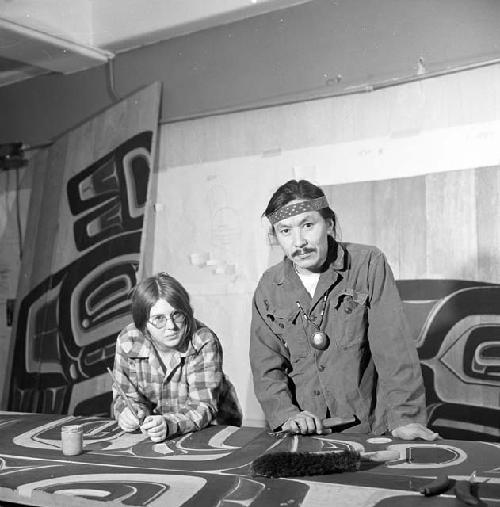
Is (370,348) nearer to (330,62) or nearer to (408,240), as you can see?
(408,240)

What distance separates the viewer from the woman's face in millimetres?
2426

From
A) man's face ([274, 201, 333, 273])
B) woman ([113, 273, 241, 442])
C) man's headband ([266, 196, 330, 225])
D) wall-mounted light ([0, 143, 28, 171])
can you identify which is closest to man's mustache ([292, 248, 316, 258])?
man's face ([274, 201, 333, 273])

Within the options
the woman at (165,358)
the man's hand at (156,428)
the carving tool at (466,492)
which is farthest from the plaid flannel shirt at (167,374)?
Answer: the carving tool at (466,492)

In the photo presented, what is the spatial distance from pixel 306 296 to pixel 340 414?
0.41 m

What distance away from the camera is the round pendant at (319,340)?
243cm

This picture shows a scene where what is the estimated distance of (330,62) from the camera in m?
3.45

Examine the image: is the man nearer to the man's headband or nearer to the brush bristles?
the man's headband

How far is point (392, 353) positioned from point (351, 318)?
0.60 ft

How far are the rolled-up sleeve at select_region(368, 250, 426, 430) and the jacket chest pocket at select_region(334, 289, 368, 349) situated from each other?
33mm

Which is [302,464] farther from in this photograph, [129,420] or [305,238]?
[305,238]

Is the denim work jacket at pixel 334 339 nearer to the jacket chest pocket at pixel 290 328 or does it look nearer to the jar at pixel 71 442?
the jacket chest pocket at pixel 290 328

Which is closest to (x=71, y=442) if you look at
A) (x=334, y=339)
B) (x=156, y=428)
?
(x=156, y=428)

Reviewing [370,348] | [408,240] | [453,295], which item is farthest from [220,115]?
[370,348]

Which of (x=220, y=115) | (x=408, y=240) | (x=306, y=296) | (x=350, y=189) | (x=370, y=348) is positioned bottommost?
(x=370, y=348)
